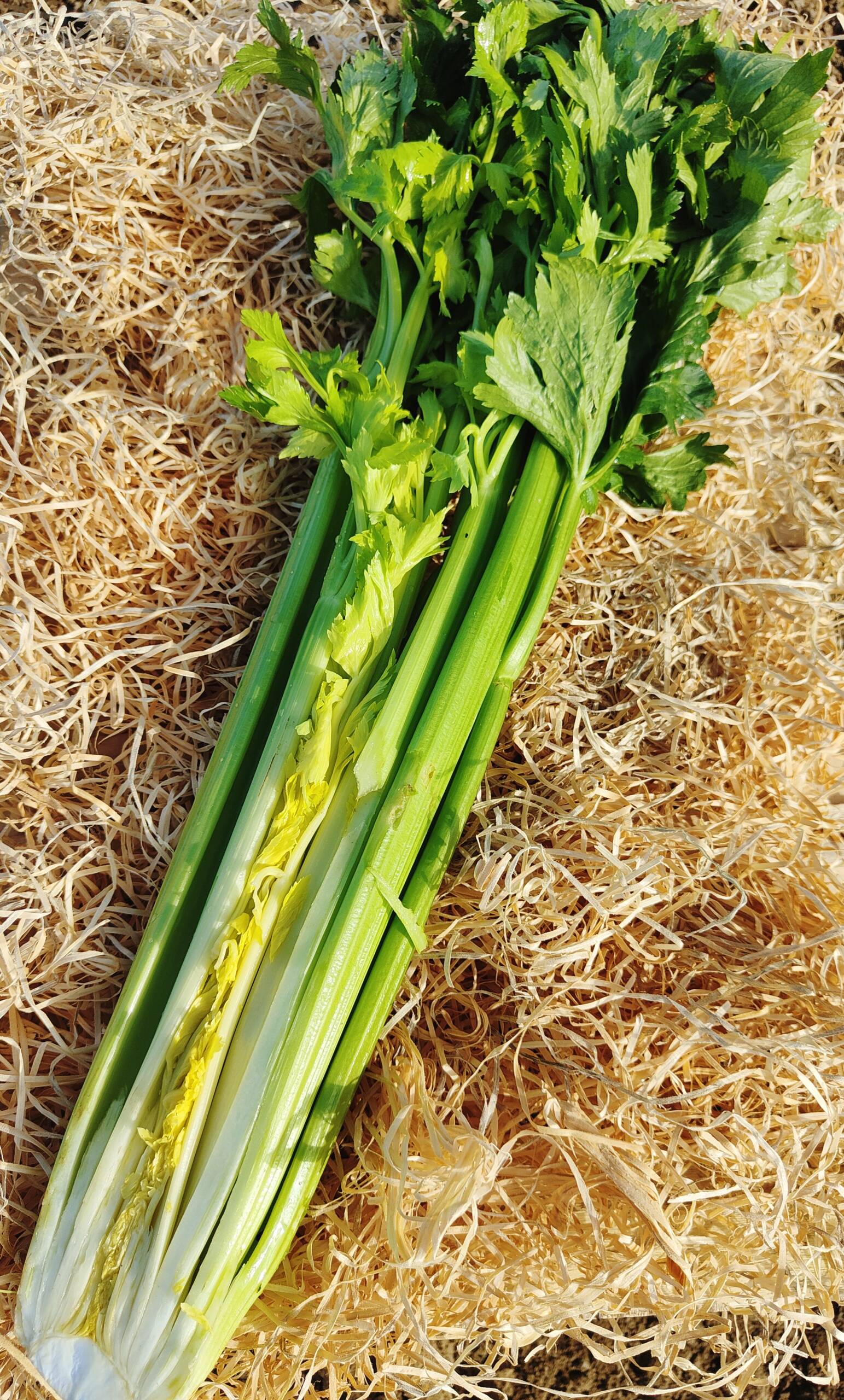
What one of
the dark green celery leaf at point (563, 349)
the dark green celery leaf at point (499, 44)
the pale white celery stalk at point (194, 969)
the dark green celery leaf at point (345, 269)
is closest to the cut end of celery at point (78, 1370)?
the pale white celery stalk at point (194, 969)

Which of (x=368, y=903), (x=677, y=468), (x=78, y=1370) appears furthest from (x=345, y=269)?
(x=78, y=1370)

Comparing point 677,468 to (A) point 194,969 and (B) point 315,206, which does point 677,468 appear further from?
(A) point 194,969

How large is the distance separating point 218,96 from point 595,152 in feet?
3.46

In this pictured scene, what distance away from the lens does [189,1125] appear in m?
1.65

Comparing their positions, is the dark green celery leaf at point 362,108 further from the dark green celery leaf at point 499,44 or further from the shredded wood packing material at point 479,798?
the shredded wood packing material at point 479,798

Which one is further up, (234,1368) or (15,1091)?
(15,1091)

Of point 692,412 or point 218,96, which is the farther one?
point 218,96

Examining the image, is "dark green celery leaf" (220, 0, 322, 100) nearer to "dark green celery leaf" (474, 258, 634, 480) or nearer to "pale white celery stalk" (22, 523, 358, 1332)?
"dark green celery leaf" (474, 258, 634, 480)

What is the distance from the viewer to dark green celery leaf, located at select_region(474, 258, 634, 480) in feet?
5.45

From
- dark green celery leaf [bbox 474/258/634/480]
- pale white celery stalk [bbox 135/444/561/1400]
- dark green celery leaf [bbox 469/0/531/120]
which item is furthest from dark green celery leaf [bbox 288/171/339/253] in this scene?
pale white celery stalk [bbox 135/444/561/1400]

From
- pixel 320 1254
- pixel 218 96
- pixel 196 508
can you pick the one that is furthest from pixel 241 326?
pixel 320 1254

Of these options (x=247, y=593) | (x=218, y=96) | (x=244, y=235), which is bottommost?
(x=247, y=593)

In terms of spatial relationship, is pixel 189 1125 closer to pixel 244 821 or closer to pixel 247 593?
pixel 244 821

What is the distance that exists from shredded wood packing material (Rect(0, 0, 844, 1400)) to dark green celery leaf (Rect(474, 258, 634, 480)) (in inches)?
17.1
